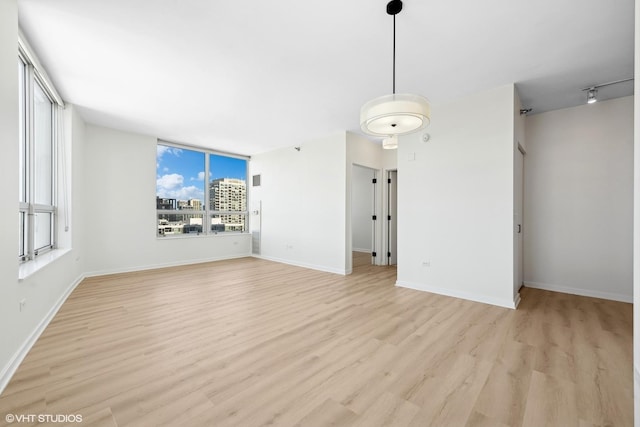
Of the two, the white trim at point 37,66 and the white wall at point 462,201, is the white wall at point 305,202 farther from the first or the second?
the white trim at point 37,66

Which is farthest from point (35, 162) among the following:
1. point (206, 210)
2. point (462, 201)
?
point (462, 201)

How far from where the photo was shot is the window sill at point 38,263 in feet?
8.40

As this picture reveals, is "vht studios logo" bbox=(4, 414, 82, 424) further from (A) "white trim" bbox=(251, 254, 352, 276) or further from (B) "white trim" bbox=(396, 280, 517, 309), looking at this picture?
(A) "white trim" bbox=(251, 254, 352, 276)

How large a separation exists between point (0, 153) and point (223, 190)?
540 centimetres

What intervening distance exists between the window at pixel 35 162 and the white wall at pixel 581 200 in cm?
676

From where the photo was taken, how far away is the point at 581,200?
4203mm

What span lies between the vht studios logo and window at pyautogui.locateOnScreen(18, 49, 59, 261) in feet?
5.27

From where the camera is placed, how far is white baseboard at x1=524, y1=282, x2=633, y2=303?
3871 mm

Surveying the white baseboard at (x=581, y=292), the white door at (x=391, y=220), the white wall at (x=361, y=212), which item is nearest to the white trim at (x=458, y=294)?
the white baseboard at (x=581, y=292)

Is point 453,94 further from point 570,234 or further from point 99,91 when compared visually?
point 99,91

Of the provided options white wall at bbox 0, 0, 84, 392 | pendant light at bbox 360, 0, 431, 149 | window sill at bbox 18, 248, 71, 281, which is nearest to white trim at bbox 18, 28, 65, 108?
white wall at bbox 0, 0, 84, 392

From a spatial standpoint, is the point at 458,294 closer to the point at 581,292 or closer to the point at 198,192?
the point at 581,292

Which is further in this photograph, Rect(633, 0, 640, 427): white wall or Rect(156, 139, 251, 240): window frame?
Rect(156, 139, 251, 240): window frame

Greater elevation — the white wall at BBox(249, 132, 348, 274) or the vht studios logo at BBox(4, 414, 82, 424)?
the white wall at BBox(249, 132, 348, 274)
